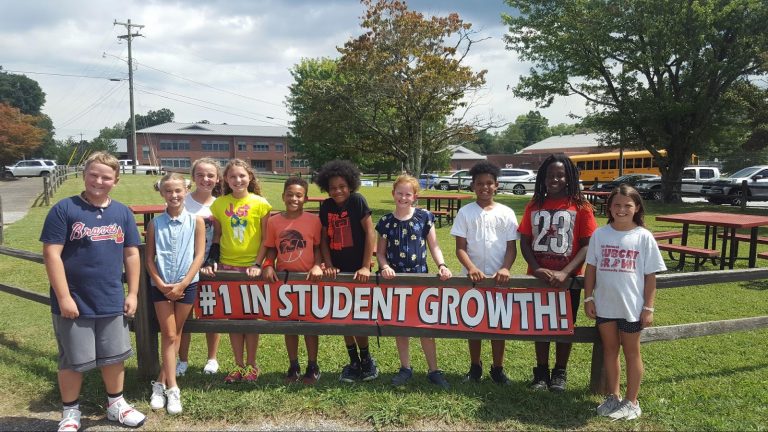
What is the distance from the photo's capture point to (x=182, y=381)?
12.7ft

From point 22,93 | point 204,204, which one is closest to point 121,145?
point 22,93

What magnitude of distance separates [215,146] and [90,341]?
7679cm

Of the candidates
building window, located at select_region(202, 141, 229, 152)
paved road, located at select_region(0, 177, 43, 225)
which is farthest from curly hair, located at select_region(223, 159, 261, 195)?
building window, located at select_region(202, 141, 229, 152)

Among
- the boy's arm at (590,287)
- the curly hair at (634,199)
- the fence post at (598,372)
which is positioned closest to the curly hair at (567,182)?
the curly hair at (634,199)

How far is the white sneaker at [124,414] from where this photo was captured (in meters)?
3.20

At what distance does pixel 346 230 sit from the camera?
369 cm

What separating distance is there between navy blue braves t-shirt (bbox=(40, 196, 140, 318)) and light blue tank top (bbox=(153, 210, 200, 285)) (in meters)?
0.30

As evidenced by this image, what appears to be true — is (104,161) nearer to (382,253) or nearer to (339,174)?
(339,174)

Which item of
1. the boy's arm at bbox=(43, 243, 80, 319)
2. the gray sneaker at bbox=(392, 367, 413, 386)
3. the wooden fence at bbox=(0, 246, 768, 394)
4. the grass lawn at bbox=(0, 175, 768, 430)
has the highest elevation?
the boy's arm at bbox=(43, 243, 80, 319)

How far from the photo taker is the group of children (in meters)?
3.08

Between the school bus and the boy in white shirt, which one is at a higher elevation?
the school bus

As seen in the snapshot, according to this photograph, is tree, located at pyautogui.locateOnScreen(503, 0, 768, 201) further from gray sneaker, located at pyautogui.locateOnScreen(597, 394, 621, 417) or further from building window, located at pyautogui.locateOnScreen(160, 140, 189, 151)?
building window, located at pyautogui.locateOnScreen(160, 140, 189, 151)

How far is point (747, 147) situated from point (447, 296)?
22200 millimetres

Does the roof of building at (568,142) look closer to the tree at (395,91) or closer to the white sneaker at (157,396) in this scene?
the tree at (395,91)
